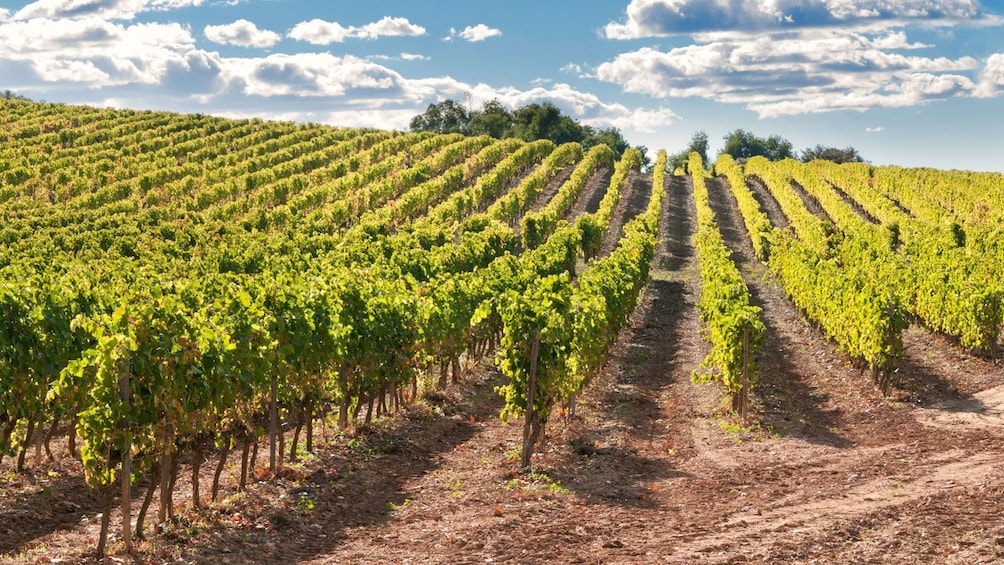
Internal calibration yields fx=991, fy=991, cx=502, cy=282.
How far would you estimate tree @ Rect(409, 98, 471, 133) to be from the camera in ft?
543

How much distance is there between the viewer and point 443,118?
16688 cm

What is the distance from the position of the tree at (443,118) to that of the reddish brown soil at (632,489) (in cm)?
14334

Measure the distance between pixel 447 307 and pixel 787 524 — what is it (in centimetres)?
1096

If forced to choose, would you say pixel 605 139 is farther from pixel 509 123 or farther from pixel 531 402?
pixel 531 402

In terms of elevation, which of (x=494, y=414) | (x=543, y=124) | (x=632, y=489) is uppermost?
(x=543, y=124)

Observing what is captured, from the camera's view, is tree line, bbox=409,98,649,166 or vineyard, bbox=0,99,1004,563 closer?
vineyard, bbox=0,99,1004,563

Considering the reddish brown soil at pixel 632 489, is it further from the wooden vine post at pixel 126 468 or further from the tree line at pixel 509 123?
the tree line at pixel 509 123

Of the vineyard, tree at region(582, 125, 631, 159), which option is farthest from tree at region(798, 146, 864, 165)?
the vineyard

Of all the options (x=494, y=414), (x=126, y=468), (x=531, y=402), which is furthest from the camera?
(x=494, y=414)

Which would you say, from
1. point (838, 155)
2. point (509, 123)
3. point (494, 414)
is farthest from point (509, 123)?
point (494, 414)

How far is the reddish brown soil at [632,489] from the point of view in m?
12.9

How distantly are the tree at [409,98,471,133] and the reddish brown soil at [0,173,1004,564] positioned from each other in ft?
470

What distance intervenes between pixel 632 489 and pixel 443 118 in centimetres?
15422

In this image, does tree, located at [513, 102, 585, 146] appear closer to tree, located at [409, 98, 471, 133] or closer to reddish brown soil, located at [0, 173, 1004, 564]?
A: tree, located at [409, 98, 471, 133]
